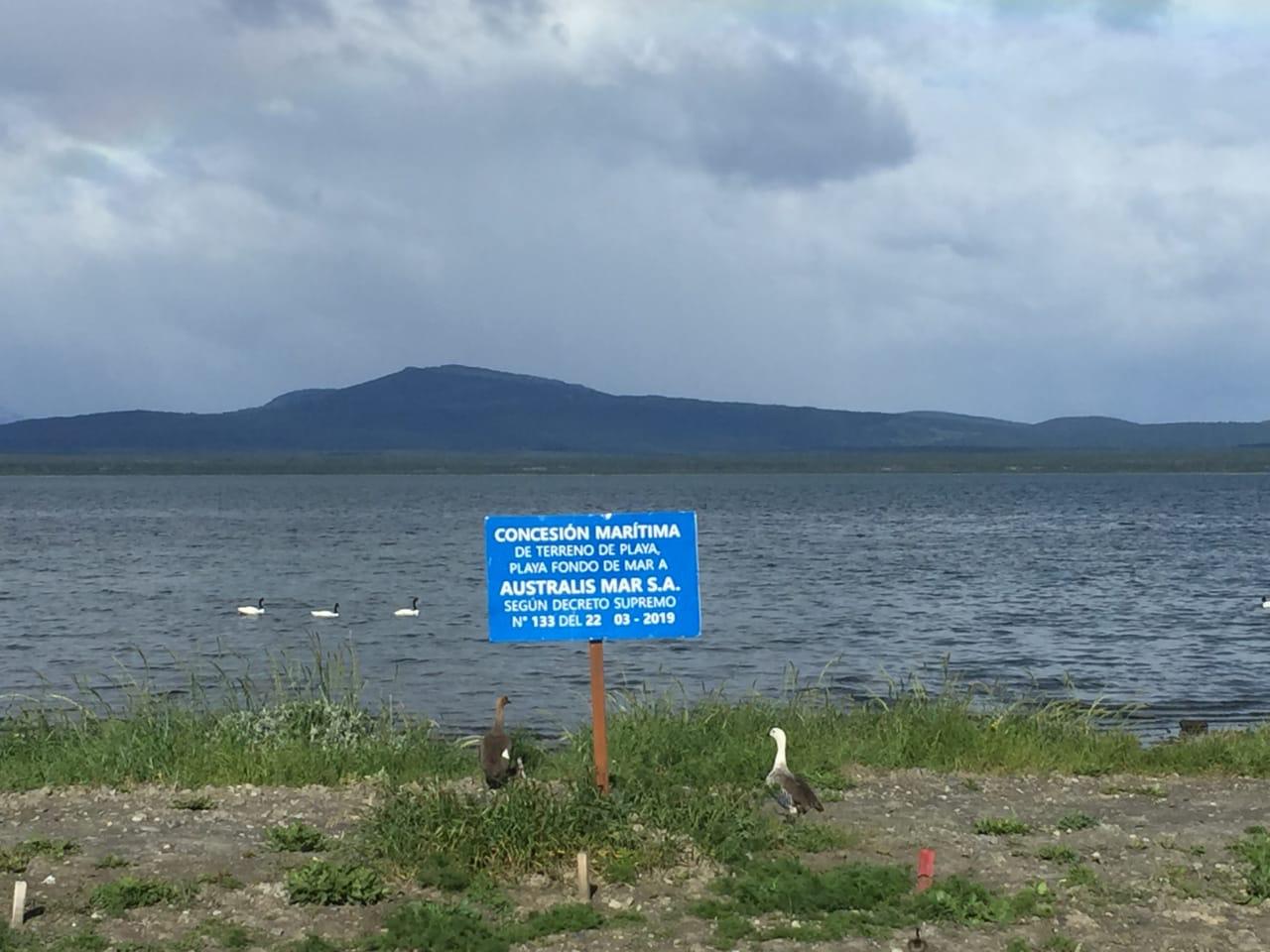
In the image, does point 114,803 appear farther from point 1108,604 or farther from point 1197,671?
point 1108,604

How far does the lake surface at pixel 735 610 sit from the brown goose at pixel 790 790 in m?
10.6

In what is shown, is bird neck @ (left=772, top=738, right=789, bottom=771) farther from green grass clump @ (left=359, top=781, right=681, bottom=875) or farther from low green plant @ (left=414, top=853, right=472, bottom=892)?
low green plant @ (left=414, top=853, right=472, bottom=892)

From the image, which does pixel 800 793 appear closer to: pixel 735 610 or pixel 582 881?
pixel 582 881

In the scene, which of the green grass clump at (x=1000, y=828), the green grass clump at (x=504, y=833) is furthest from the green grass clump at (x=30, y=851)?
the green grass clump at (x=1000, y=828)

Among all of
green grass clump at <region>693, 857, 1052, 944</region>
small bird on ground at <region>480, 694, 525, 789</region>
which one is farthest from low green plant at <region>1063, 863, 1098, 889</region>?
small bird on ground at <region>480, 694, 525, 789</region>

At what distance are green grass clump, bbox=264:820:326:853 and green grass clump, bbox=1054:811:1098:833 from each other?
18.6ft

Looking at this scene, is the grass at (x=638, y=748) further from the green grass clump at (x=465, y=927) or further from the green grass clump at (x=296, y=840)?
the green grass clump at (x=465, y=927)

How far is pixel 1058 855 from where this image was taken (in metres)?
10.8

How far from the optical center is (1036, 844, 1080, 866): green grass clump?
10.8 meters

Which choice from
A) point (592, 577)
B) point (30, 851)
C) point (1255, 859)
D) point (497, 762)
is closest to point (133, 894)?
point (30, 851)

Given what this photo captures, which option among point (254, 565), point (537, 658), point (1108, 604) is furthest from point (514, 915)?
point (254, 565)

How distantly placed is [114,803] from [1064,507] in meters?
129

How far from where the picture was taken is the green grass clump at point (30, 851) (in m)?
10.4

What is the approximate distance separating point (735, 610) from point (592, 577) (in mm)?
33140
